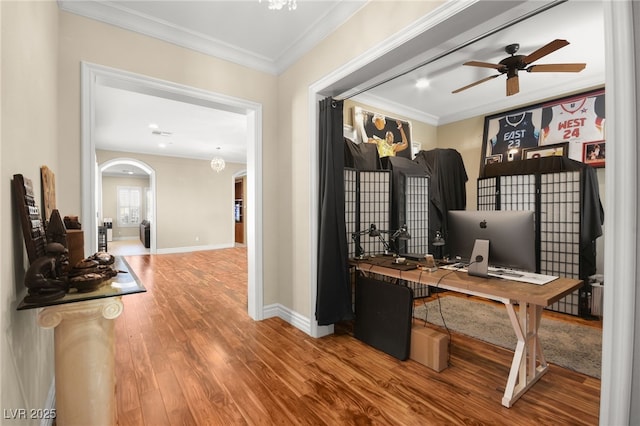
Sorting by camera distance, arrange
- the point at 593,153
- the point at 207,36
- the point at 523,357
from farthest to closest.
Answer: the point at 593,153 < the point at 207,36 < the point at 523,357

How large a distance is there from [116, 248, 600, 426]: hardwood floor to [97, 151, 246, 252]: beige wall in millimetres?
5655

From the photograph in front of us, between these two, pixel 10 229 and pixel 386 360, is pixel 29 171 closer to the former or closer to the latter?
pixel 10 229

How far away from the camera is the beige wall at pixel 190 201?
802 centimetres

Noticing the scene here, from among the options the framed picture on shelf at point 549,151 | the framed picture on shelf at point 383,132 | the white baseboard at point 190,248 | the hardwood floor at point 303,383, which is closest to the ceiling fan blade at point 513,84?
the framed picture on shelf at point 549,151

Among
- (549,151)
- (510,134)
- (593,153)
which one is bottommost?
(593,153)

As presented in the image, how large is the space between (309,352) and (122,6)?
3.37 meters

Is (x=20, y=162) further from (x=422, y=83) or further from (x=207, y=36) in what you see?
(x=422, y=83)

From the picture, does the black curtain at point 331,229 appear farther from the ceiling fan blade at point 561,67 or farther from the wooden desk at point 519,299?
the ceiling fan blade at point 561,67

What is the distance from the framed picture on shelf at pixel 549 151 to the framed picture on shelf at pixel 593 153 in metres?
0.20

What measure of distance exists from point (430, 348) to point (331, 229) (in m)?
1.28

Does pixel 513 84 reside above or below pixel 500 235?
above

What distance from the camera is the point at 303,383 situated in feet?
6.59

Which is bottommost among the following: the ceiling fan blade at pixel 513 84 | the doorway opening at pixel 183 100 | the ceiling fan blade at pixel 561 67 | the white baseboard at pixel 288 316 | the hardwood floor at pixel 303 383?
the hardwood floor at pixel 303 383

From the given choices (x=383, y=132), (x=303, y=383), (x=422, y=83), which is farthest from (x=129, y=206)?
(x=303, y=383)
